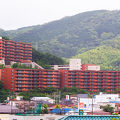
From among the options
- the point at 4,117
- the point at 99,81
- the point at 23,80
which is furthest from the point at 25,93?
the point at 4,117

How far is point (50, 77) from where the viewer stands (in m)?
165

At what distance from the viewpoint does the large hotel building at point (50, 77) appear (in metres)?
157

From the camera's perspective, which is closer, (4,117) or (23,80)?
(4,117)

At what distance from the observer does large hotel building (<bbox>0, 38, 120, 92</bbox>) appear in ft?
514

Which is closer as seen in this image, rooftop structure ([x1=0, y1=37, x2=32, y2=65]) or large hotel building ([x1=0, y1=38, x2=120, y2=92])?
large hotel building ([x1=0, y1=38, x2=120, y2=92])

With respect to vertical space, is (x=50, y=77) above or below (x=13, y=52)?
below

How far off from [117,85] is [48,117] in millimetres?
117777

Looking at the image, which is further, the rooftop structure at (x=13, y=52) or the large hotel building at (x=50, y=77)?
the rooftop structure at (x=13, y=52)

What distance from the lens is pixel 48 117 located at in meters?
59.3

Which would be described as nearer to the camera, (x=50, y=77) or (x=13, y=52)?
(x=50, y=77)

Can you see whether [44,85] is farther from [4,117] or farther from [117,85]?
[4,117]

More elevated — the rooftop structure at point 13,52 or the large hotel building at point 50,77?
the rooftop structure at point 13,52

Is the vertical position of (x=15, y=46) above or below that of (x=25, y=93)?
above

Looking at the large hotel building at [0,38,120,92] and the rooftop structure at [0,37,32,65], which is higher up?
the rooftop structure at [0,37,32,65]
